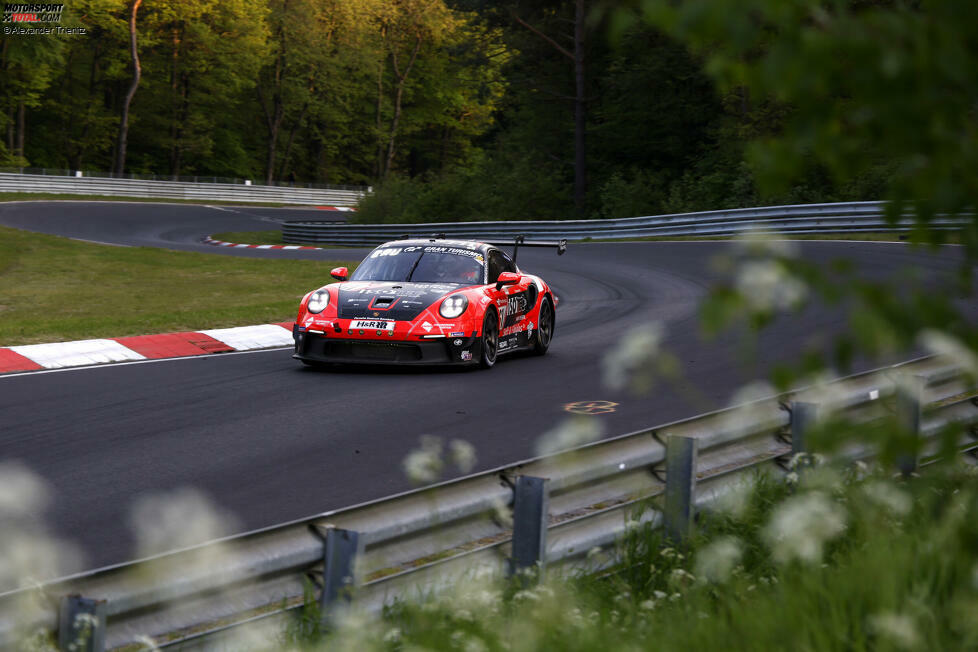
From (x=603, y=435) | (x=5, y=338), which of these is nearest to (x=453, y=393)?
(x=603, y=435)

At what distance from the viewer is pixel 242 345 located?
1335 centimetres

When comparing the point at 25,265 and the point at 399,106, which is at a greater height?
the point at 399,106

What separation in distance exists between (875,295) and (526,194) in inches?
1558

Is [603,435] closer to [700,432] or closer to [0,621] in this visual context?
[700,432]

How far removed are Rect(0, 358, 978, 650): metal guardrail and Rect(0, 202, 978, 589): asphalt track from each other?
606mm

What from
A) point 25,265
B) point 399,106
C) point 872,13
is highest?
point 399,106

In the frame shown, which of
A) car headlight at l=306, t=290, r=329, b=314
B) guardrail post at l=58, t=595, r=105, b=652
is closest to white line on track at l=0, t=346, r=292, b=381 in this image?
car headlight at l=306, t=290, r=329, b=314

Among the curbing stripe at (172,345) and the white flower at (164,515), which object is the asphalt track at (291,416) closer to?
the white flower at (164,515)

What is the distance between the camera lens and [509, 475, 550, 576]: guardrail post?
A: 4109 mm

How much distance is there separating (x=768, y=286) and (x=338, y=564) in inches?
84.3

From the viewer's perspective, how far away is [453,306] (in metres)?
11.2

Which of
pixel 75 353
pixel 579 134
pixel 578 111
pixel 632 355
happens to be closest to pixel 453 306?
pixel 75 353

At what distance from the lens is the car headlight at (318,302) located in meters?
11.2

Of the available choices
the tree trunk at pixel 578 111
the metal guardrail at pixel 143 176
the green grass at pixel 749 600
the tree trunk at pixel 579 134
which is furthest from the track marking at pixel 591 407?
the metal guardrail at pixel 143 176
